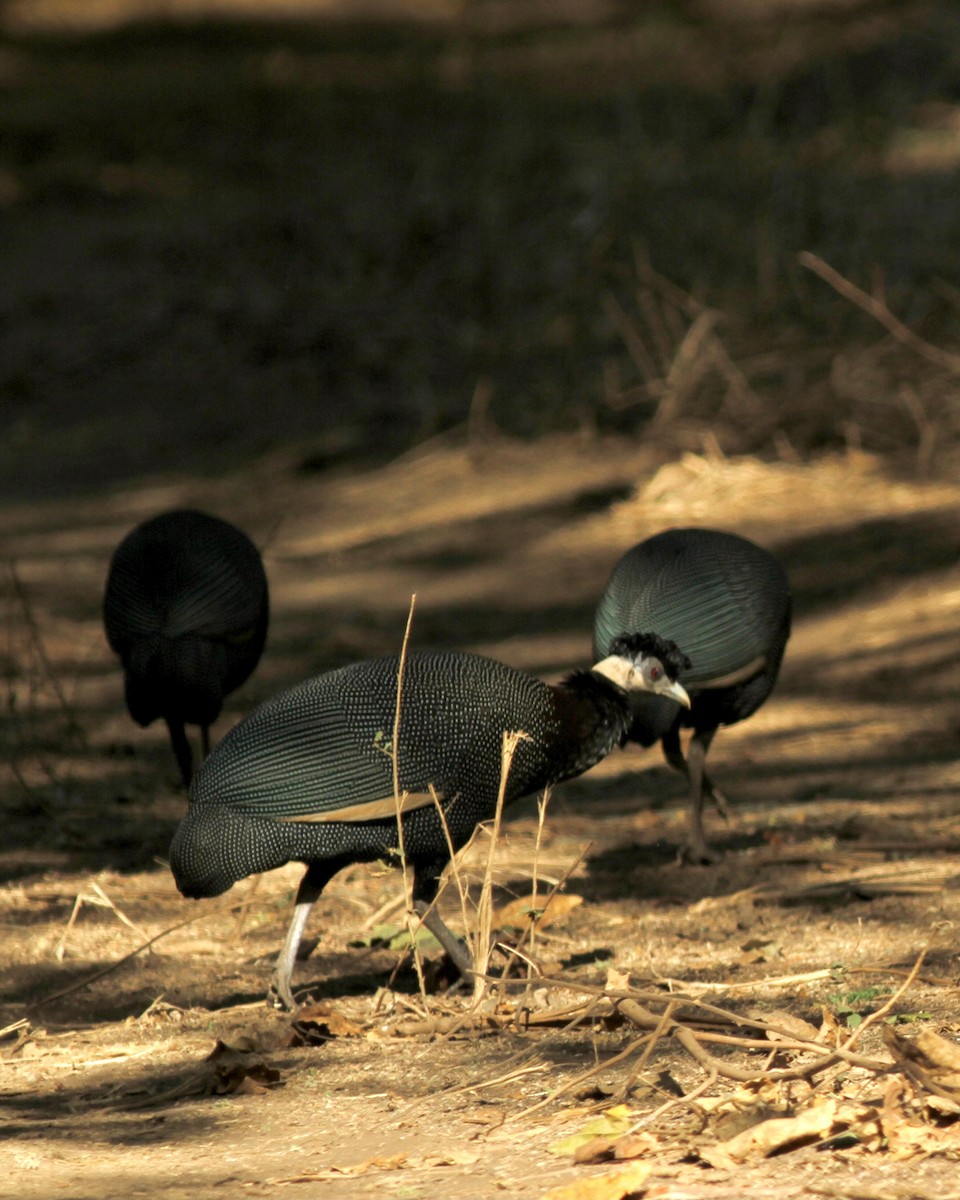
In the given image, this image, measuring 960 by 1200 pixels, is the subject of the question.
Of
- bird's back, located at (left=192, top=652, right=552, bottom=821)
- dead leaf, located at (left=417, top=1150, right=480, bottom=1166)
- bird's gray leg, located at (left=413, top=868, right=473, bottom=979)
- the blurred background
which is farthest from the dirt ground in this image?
the blurred background

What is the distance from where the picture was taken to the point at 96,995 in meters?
4.27

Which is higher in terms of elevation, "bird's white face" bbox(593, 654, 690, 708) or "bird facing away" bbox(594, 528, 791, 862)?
"bird's white face" bbox(593, 654, 690, 708)

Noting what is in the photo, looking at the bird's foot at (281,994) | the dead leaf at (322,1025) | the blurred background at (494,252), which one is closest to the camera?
the dead leaf at (322,1025)

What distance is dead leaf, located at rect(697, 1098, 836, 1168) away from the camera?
267 centimetres

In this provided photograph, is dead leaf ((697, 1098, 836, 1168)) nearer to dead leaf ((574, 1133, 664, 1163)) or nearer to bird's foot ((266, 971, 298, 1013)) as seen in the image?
dead leaf ((574, 1133, 664, 1163))

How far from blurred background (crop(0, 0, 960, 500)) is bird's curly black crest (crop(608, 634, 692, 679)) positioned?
3892 mm

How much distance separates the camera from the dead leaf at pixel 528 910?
4.54 metres

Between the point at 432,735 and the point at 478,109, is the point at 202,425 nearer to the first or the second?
the point at 478,109

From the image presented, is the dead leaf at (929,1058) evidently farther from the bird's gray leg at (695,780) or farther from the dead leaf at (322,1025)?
the bird's gray leg at (695,780)

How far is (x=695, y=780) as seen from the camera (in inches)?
205

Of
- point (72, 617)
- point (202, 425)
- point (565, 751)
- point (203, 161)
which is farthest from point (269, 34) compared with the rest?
point (565, 751)

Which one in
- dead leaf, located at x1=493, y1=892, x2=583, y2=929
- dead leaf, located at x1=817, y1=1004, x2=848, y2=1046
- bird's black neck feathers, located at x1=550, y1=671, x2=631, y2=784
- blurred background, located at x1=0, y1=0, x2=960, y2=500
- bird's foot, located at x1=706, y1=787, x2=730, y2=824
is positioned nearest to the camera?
dead leaf, located at x1=817, y1=1004, x2=848, y2=1046

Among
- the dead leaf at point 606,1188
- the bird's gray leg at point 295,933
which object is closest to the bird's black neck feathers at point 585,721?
the bird's gray leg at point 295,933

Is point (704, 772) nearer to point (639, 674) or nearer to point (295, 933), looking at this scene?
point (639, 674)
